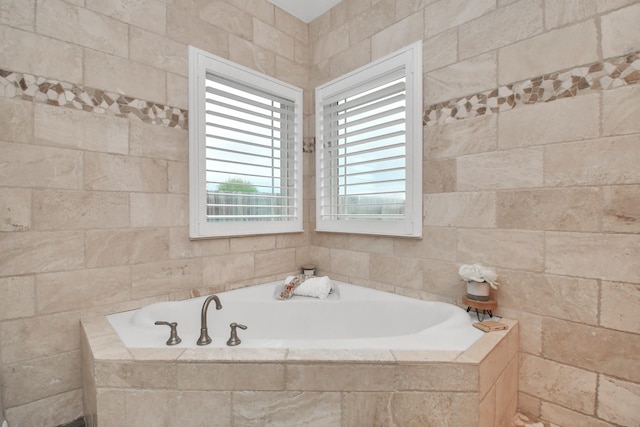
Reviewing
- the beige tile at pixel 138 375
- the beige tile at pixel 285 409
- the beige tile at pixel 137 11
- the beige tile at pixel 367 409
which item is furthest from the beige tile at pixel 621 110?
the beige tile at pixel 137 11

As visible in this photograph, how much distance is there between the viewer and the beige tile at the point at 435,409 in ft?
3.84

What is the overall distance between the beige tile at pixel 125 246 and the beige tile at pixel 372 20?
1969 mm

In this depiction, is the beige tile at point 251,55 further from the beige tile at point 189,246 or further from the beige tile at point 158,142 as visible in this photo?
the beige tile at point 189,246

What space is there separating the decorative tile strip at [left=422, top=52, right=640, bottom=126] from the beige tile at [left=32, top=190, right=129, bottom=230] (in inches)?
75.7

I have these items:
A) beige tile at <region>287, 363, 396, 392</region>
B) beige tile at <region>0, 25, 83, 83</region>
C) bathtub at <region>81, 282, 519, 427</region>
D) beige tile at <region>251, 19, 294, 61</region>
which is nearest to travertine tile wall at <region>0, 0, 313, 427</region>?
beige tile at <region>0, 25, 83, 83</region>

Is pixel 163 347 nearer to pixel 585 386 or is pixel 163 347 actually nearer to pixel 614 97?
pixel 585 386

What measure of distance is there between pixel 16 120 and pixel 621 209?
279 cm

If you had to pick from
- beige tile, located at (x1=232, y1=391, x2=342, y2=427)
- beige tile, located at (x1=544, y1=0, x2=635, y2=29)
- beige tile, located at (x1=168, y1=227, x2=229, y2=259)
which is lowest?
beige tile, located at (x1=232, y1=391, x2=342, y2=427)

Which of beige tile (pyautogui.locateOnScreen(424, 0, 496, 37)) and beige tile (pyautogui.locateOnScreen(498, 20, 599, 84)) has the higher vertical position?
beige tile (pyautogui.locateOnScreen(424, 0, 496, 37))

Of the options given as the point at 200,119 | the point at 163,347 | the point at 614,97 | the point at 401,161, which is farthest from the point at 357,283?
the point at 614,97

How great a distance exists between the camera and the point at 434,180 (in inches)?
78.4

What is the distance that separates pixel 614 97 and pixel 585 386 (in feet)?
A: 4.30

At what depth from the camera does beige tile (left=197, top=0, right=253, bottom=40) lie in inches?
85.0

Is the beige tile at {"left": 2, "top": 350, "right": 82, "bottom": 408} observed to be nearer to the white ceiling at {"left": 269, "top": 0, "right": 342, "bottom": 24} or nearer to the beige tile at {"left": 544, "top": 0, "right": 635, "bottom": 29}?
the white ceiling at {"left": 269, "top": 0, "right": 342, "bottom": 24}
